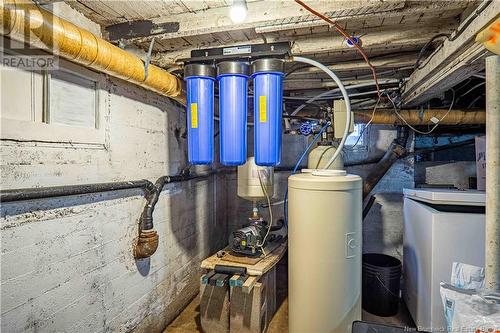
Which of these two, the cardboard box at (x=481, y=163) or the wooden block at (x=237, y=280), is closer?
the wooden block at (x=237, y=280)

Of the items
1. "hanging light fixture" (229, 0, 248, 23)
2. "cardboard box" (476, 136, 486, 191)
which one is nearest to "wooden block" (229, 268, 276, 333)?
"hanging light fixture" (229, 0, 248, 23)

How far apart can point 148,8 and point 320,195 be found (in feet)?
4.63

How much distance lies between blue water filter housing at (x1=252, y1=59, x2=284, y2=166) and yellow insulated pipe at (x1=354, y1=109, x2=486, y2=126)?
49.8 inches

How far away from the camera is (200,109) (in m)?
1.85

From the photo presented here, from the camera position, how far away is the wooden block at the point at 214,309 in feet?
7.07

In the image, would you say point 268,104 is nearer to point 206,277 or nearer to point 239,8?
point 239,8

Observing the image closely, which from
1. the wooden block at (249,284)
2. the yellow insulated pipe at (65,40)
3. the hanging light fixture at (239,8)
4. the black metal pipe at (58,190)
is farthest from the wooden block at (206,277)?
the hanging light fixture at (239,8)

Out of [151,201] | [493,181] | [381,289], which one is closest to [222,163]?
[151,201]

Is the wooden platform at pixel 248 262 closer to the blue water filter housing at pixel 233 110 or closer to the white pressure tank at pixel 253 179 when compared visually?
the white pressure tank at pixel 253 179

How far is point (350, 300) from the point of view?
5.99 feet

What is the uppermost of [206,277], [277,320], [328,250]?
[328,250]

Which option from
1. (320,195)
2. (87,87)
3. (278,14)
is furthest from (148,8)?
(320,195)

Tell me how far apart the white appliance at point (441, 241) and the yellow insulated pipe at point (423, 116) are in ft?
2.78

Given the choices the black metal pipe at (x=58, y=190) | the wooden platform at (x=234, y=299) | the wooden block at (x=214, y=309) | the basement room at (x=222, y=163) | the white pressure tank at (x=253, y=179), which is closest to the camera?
the black metal pipe at (x=58, y=190)
